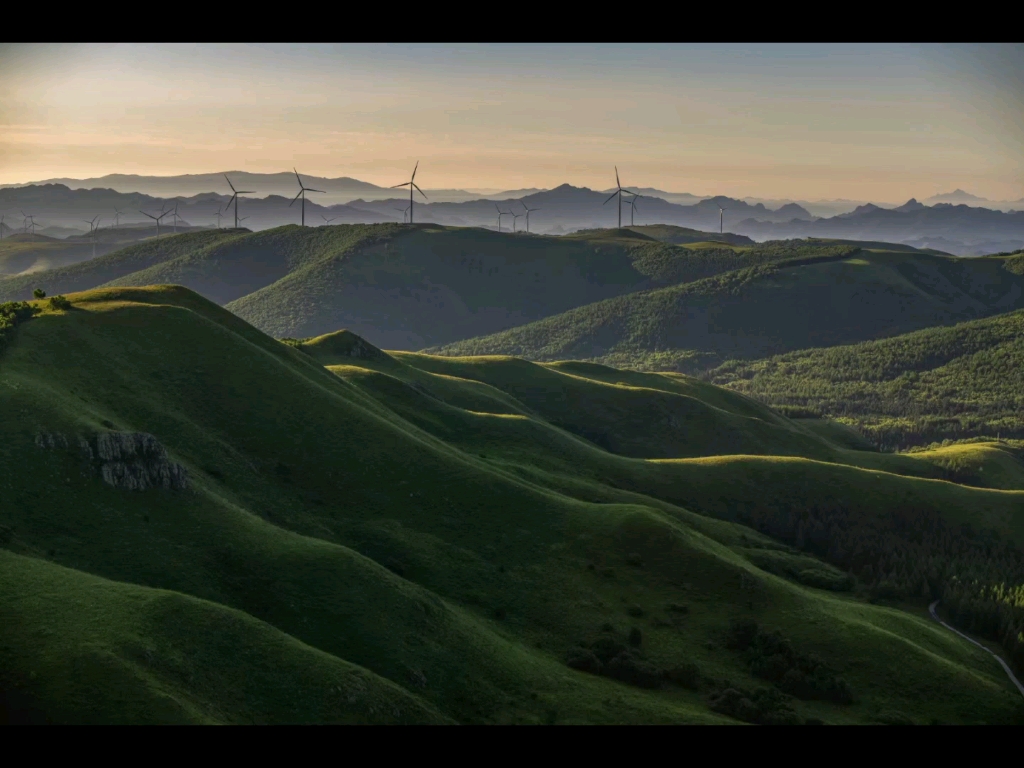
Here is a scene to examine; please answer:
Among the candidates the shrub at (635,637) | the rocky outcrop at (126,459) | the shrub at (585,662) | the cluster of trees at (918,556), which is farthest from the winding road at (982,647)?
the rocky outcrop at (126,459)

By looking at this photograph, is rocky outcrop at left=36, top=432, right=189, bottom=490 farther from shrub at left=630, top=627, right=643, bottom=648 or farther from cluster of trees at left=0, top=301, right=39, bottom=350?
shrub at left=630, top=627, right=643, bottom=648

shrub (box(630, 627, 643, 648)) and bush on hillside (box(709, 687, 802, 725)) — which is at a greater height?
shrub (box(630, 627, 643, 648))

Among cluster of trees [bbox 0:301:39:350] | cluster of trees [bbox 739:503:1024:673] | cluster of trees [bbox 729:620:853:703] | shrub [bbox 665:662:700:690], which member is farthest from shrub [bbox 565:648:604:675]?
cluster of trees [bbox 0:301:39:350]

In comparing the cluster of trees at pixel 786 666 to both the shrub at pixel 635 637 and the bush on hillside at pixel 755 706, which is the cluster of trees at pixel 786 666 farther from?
the shrub at pixel 635 637

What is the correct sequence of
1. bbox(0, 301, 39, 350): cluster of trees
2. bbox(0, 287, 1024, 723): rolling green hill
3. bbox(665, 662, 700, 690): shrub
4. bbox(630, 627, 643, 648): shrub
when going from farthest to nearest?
bbox(0, 301, 39, 350): cluster of trees, bbox(630, 627, 643, 648): shrub, bbox(665, 662, 700, 690): shrub, bbox(0, 287, 1024, 723): rolling green hill
